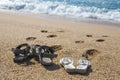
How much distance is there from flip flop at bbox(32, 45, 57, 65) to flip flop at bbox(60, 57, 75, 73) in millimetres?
175

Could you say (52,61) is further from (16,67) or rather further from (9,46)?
(9,46)

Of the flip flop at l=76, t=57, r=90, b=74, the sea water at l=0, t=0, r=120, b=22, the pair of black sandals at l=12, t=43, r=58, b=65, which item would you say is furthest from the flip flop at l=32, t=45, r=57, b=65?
the sea water at l=0, t=0, r=120, b=22

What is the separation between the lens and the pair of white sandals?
4.21m

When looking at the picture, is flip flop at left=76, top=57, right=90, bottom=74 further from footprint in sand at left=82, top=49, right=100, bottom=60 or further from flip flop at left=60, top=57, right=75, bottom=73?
footprint in sand at left=82, top=49, right=100, bottom=60

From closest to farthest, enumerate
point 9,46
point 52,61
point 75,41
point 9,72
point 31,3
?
point 9,72 < point 52,61 < point 9,46 < point 75,41 < point 31,3

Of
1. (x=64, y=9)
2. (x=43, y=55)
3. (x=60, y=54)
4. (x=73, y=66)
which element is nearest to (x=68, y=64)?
(x=73, y=66)

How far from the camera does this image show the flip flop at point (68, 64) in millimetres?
4215

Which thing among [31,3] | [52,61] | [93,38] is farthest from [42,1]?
[52,61]

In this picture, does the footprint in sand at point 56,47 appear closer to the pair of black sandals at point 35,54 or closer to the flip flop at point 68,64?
the pair of black sandals at point 35,54

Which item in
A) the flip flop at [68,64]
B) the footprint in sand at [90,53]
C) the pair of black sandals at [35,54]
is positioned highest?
the pair of black sandals at [35,54]

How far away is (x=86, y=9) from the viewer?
1252 cm

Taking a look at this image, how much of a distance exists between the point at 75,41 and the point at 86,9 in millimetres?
6672

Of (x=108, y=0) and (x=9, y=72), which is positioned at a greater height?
(x=9, y=72)

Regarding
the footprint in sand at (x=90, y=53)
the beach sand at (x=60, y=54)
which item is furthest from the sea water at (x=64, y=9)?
the footprint in sand at (x=90, y=53)
